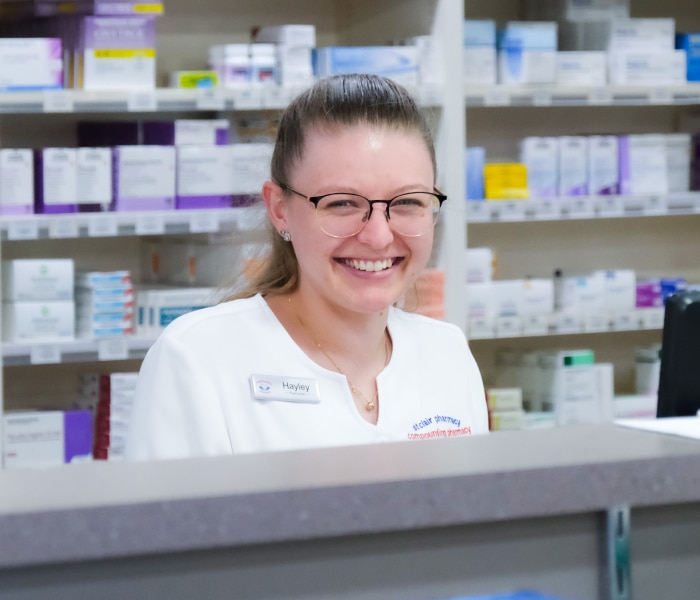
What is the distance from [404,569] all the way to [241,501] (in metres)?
0.18

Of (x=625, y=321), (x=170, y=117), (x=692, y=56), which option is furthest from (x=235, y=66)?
(x=692, y=56)

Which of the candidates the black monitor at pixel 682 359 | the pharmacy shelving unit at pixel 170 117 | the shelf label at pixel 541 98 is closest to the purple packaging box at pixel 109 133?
the pharmacy shelving unit at pixel 170 117

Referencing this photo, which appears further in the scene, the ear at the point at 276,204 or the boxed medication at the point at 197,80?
the boxed medication at the point at 197,80

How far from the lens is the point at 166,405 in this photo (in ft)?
6.06

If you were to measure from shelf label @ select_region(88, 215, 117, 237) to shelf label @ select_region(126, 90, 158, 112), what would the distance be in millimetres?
340

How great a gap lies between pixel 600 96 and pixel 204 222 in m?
1.51

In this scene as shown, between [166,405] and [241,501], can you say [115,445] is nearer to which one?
[166,405]

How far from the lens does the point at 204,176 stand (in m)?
3.75

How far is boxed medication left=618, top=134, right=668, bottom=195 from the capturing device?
14.3ft

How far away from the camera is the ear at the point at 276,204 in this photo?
6.68 ft

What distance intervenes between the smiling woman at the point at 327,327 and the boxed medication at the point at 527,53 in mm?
2141

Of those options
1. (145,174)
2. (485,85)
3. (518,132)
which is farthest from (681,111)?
(145,174)

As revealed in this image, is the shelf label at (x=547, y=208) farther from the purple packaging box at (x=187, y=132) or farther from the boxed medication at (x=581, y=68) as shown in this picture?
the purple packaging box at (x=187, y=132)

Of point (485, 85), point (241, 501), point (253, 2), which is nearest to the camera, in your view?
point (241, 501)
